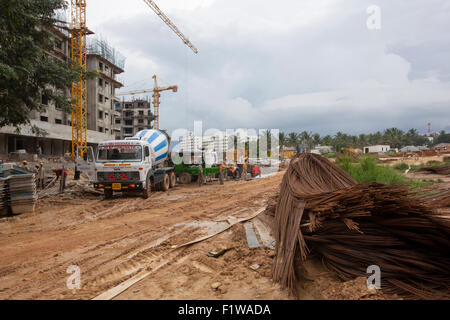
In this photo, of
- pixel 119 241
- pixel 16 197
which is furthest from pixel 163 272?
pixel 16 197

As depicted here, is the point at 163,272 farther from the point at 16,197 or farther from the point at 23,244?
the point at 16,197

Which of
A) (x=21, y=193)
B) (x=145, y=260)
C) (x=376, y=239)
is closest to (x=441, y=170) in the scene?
(x=376, y=239)

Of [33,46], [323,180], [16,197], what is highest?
[33,46]

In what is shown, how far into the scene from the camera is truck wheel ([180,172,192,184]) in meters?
17.1

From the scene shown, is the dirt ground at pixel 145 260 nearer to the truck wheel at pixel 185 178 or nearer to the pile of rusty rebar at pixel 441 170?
the truck wheel at pixel 185 178

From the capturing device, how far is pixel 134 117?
7775cm

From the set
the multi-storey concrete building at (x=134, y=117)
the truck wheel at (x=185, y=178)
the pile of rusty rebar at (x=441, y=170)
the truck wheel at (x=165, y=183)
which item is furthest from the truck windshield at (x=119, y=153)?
the multi-storey concrete building at (x=134, y=117)

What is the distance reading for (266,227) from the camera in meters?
5.75

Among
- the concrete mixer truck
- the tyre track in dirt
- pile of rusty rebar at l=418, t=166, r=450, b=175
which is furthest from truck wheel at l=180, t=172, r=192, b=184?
pile of rusty rebar at l=418, t=166, r=450, b=175

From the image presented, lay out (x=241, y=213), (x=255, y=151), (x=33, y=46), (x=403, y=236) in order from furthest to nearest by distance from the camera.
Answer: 1. (x=255, y=151)
2. (x=33, y=46)
3. (x=241, y=213)
4. (x=403, y=236)

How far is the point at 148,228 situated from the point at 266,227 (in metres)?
2.77

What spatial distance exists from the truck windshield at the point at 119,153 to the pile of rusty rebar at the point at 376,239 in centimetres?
832

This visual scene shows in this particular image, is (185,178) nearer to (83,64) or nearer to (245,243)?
(245,243)

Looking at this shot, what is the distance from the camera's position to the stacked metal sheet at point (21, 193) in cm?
793
